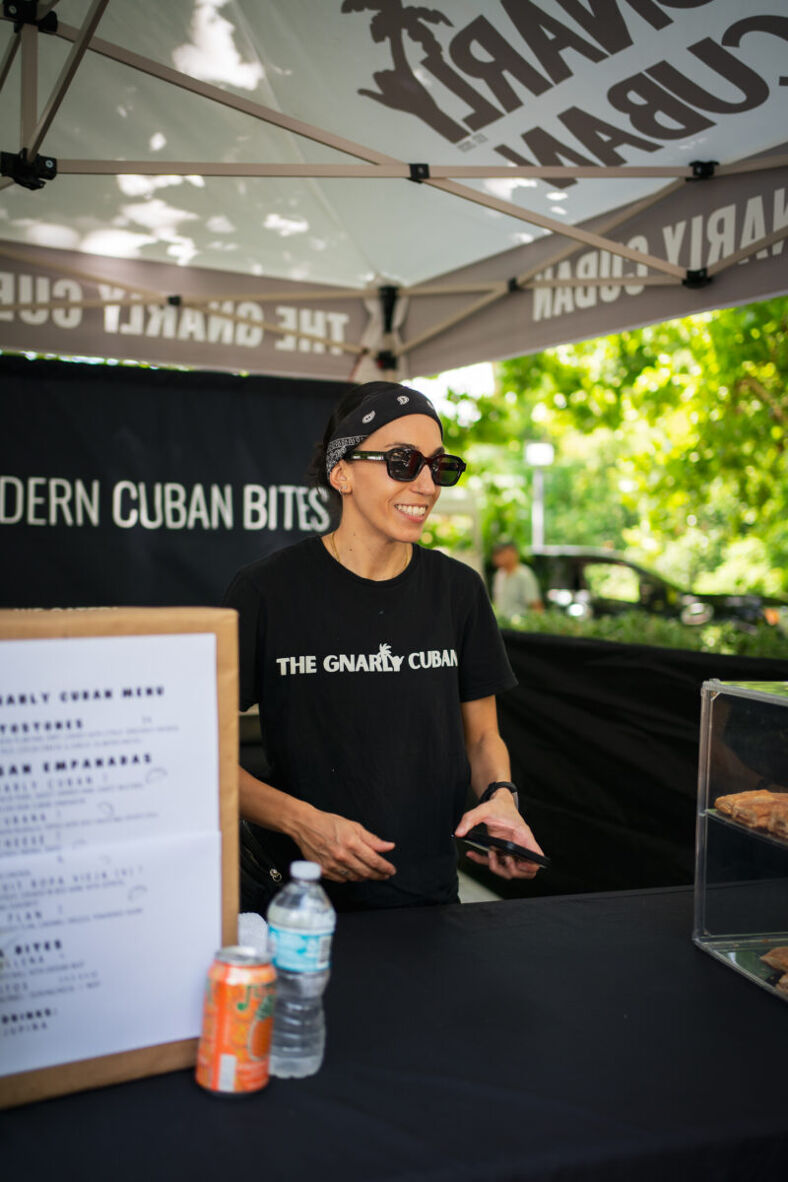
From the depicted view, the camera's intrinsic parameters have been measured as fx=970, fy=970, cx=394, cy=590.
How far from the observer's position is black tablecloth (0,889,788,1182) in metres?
1.02

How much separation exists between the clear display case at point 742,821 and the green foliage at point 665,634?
10.2ft

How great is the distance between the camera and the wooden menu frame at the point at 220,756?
3.54 feet

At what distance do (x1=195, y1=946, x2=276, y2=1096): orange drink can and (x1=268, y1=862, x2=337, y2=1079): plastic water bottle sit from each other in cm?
4

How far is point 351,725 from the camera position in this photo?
2016mm

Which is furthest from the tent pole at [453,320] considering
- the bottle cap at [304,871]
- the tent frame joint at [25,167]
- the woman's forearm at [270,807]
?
the bottle cap at [304,871]

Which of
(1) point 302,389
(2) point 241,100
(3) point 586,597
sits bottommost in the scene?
(3) point 586,597

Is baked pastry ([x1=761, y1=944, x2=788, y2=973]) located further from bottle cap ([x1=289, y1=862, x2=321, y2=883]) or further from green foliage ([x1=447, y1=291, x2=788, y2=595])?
green foliage ([x1=447, y1=291, x2=788, y2=595])

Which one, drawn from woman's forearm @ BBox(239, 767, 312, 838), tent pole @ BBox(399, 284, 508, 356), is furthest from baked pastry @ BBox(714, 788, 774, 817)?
tent pole @ BBox(399, 284, 508, 356)

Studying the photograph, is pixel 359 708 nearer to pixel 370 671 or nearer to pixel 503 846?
pixel 370 671

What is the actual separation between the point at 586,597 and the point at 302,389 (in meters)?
10.6

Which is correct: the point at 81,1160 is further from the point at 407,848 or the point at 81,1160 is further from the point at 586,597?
the point at 586,597

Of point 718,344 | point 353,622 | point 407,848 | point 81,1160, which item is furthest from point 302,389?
point 718,344

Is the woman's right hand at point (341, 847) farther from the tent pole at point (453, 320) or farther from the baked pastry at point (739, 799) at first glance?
the tent pole at point (453, 320)

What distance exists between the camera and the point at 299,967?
3.69 feet
